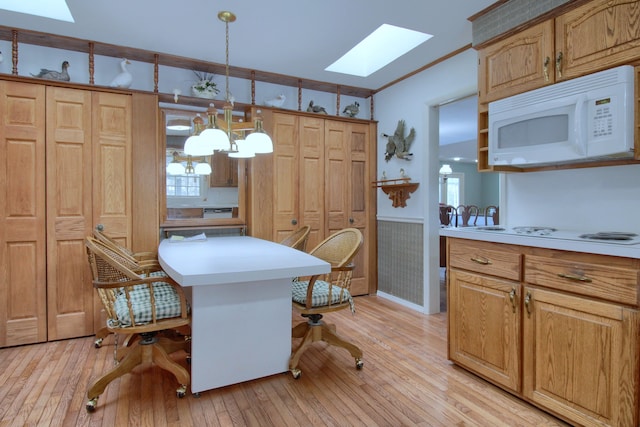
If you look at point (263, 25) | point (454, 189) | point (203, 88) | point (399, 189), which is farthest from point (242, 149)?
point (454, 189)

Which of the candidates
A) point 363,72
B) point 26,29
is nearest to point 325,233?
point 363,72

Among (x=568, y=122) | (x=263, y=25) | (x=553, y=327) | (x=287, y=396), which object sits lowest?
(x=287, y=396)

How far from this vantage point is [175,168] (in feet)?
10.9

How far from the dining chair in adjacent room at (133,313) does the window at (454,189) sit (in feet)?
31.3

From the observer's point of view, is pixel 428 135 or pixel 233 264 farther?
pixel 428 135

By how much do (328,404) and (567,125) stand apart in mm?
1947

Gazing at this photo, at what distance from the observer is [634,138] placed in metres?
1.70

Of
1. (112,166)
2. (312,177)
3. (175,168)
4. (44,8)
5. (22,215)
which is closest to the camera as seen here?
(44,8)

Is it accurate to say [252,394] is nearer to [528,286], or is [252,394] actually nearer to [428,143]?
[528,286]

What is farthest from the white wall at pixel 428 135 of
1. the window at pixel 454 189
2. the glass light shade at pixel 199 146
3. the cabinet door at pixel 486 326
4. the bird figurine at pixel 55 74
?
the window at pixel 454 189

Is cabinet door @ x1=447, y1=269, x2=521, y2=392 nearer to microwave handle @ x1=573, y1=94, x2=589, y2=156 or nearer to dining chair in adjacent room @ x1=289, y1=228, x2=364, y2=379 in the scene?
dining chair in adjacent room @ x1=289, y1=228, x2=364, y2=379

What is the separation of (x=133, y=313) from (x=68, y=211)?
1.54 meters

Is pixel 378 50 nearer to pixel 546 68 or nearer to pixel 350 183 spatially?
pixel 350 183

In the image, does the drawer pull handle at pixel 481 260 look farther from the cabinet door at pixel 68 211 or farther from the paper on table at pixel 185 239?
the cabinet door at pixel 68 211
